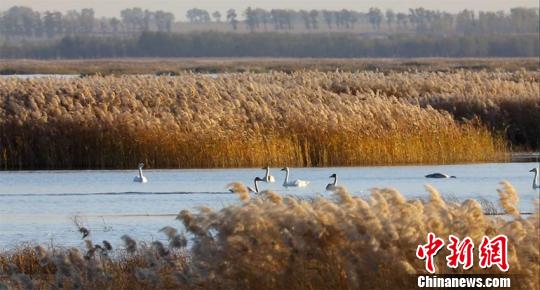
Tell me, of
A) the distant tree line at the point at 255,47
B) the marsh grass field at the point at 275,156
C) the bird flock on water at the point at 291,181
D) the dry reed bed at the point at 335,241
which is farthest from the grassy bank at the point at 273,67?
the dry reed bed at the point at 335,241

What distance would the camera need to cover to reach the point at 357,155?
2308 cm

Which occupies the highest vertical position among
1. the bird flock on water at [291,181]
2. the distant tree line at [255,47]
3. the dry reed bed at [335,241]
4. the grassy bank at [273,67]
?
the dry reed bed at [335,241]

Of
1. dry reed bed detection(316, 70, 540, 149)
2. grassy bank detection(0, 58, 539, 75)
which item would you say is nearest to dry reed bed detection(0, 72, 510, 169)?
dry reed bed detection(316, 70, 540, 149)

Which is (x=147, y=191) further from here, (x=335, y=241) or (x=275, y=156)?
(x=335, y=241)

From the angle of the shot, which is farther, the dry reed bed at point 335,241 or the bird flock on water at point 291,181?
the bird flock on water at point 291,181

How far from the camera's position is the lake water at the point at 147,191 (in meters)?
15.3

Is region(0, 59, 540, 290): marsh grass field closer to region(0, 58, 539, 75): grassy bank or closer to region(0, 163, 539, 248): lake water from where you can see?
region(0, 163, 539, 248): lake water

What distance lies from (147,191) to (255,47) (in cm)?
10541

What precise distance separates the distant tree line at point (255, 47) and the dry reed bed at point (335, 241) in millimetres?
109325

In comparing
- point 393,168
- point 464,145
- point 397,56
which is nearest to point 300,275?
point 393,168

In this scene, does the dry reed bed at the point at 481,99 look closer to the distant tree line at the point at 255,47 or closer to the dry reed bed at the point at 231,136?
the dry reed bed at the point at 231,136

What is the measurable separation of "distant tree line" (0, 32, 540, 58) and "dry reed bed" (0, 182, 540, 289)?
109325 mm

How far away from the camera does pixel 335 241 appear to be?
383 inches

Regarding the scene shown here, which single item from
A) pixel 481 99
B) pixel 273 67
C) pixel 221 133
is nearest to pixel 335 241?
pixel 221 133
